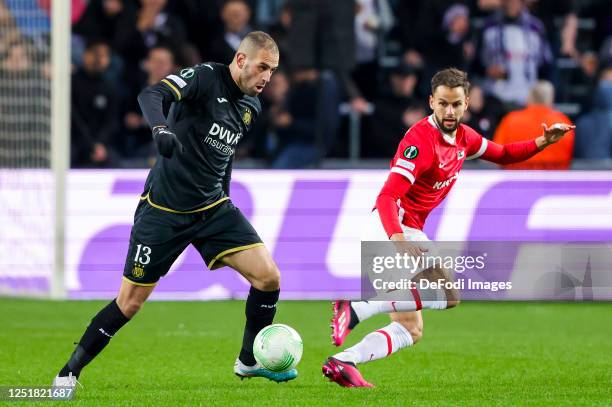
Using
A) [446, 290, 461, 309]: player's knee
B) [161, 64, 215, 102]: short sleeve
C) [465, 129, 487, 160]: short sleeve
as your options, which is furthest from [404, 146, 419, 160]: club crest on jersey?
[161, 64, 215, 102]: short sleeve

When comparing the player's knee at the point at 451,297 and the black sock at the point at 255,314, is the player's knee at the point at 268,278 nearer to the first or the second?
the black sock at the point at 255,314

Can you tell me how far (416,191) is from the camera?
8188 mm

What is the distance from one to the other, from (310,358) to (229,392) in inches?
77.6

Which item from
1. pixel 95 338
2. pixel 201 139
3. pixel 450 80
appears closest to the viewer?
pixel 95 338

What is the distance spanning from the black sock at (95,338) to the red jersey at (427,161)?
1.86 meters

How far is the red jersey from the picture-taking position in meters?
7.84

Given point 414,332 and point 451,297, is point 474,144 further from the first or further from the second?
point 414,332

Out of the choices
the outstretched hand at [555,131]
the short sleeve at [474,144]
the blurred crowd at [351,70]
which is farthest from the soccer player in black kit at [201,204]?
the blurred crowd at [351,70]

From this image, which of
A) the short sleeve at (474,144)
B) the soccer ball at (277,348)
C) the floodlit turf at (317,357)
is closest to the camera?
the floodlit turf at (317,357)

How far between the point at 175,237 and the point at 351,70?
868 centimetres

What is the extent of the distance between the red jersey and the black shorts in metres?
0.98

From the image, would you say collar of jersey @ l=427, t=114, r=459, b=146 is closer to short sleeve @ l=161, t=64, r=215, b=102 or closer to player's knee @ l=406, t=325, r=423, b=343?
player's knee @ l=406, t=325, r=423, b=343

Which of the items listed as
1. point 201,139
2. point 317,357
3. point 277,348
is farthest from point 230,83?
point 317,357

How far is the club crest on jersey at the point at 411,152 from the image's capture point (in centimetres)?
782
